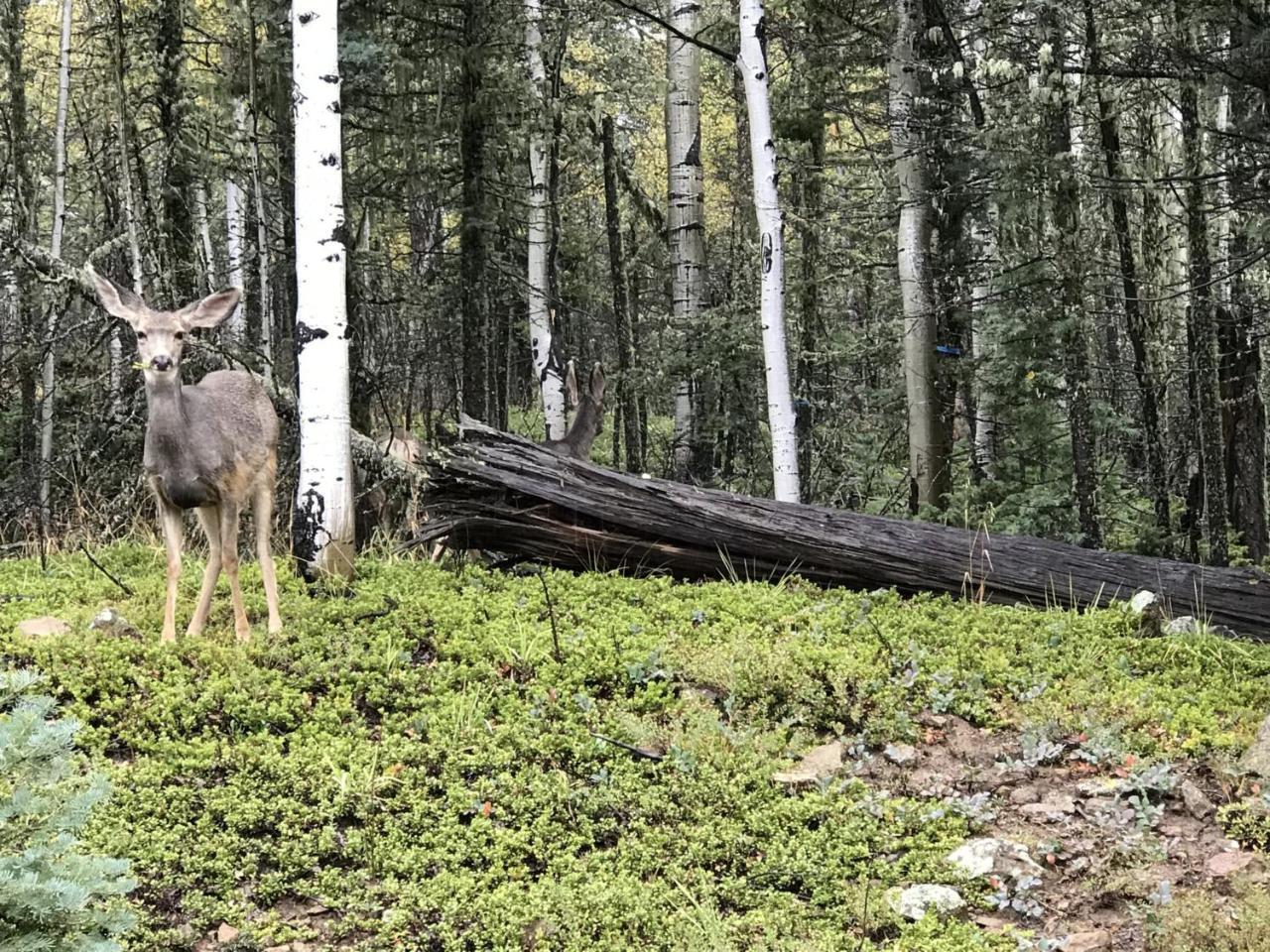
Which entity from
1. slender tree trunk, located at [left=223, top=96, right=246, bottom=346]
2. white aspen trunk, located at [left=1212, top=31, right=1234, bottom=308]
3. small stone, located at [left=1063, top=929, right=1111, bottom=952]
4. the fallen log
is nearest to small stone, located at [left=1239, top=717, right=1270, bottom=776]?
small stone, located at [left=1063, top=929, right=1111, bottom=952]

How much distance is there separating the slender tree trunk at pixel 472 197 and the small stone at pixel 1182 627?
8.45m

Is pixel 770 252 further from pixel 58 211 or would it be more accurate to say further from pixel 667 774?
pixel 58 211

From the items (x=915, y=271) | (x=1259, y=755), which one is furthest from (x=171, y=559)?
(x=915, y=271)

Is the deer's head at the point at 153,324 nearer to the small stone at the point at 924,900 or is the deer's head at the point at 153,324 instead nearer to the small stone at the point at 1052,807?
the small stone at the point at 924,900

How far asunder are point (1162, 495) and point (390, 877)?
10.2m

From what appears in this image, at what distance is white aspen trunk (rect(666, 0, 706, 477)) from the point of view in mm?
13539

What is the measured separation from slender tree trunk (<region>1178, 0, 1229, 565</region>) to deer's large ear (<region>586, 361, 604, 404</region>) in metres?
6.06

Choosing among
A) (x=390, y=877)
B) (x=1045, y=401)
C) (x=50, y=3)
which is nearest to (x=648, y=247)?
(x=1045, y=401)

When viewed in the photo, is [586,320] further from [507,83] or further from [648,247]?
[507,83]

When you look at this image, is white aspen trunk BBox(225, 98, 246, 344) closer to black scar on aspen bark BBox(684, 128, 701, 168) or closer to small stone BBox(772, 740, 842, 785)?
black scar on aspen bark BBox(684, 128, 701, 168)

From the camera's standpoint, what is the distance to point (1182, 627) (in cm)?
622

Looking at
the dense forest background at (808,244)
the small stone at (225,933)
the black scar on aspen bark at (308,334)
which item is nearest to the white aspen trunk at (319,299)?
the black scar on aspen bark at (308,334)

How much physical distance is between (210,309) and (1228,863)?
5.61 meters

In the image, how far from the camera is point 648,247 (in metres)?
19.5
